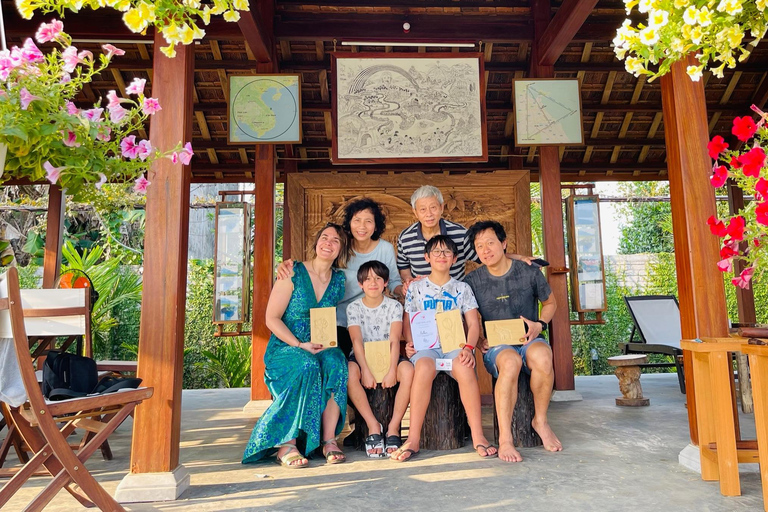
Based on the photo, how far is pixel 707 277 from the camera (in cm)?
270

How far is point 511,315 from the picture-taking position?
3375mm

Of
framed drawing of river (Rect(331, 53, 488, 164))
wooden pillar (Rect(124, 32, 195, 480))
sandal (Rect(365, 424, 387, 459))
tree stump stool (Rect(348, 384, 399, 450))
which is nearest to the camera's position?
wooden pillar (Rect(124, 32, 195, 480))

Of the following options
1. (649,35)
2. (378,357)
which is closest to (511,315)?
(378,357)

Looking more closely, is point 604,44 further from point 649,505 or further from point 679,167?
point 649,505

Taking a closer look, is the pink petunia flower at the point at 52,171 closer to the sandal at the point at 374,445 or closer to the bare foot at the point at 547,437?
the sandal at the point at 374,445

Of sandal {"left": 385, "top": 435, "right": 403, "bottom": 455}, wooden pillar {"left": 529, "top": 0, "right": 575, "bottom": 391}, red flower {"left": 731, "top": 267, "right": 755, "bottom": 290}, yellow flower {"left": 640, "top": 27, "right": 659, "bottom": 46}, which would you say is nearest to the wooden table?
red flower {"left": 731, "top": 267, "right": 755, "bottom": 290}

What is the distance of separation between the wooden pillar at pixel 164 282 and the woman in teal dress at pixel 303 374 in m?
0.54

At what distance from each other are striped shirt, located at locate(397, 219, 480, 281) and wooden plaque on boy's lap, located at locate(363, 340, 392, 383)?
648 mm

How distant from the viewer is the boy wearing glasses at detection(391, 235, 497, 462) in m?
3.07

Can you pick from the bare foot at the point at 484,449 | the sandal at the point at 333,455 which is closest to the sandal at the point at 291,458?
the sandal at the point at 333,455

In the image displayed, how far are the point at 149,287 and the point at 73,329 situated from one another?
1.32ft

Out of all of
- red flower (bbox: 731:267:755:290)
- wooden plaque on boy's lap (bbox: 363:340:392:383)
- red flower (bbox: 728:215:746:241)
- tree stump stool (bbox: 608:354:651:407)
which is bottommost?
tree stump stool (bbox: 608:354:651:407)

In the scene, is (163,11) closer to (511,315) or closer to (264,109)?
(511,315)

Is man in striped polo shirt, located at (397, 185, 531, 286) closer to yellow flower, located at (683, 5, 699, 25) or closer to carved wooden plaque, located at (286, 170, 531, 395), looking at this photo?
carved wooden plaque, located at (286, 170, 531, 395)
